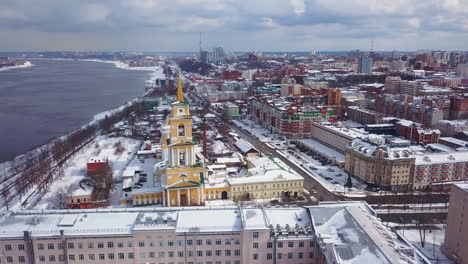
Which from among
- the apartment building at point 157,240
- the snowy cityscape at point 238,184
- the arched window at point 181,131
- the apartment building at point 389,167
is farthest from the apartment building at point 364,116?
the apartment building at point 157,240

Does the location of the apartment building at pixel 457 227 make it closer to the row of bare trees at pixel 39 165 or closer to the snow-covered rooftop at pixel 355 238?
the snow-covered rooftop at pixel 355 238

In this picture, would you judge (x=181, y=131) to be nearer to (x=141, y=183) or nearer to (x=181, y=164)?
(x=181, y=164)

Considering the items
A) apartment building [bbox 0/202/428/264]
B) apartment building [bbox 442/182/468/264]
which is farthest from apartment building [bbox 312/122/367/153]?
apartment building [bbox 0/202/428/264]

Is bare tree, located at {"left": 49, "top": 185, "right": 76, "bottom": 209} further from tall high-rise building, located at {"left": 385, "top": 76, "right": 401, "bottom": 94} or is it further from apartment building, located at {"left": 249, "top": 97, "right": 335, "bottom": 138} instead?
tall high-rise building, located at {"left": 385, "top": 76, "right": 401, "bottom": 94}

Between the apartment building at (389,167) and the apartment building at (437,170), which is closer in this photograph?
the apartment building at (389,167)

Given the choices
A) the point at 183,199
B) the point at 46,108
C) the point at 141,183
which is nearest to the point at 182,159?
the point at 183,199

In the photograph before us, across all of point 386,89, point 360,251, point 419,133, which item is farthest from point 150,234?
point 386,89
